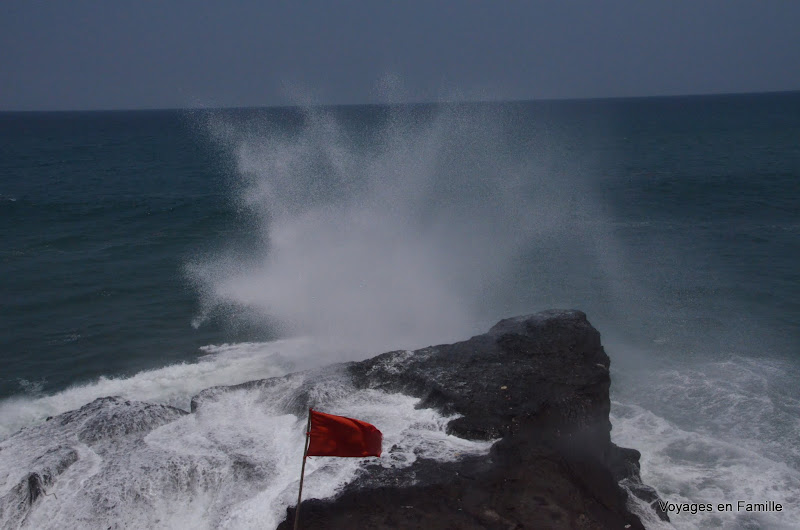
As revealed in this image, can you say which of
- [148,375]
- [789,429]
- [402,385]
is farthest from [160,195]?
[789,429]

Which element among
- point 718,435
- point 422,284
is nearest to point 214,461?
point 718,435

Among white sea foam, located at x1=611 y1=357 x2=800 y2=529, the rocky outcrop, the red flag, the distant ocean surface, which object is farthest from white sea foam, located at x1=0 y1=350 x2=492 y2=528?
white sea foam, located at x1=611 y1=357 x2=800 y2=529

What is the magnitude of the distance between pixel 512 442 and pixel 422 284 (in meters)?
17.3

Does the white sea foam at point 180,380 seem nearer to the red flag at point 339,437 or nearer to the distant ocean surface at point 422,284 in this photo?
the distant ocean surface at point 422,284

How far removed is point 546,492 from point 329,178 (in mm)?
43634

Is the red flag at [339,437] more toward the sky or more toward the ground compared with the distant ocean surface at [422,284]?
more toward the ground

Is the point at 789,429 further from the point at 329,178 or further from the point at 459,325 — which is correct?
the point at 329,178

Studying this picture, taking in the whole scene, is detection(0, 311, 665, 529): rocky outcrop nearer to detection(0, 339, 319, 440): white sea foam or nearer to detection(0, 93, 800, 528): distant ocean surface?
detection(0, 93, 800, 528): distant ocean surface

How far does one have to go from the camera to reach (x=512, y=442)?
17156 mm

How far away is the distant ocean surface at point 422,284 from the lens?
80.6 feet

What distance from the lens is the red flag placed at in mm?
13188

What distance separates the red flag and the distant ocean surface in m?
10.2

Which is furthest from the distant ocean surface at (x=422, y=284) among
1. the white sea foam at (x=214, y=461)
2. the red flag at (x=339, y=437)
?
the red flag at (x=339, y=437)

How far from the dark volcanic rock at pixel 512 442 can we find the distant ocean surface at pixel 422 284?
11.5 ft
